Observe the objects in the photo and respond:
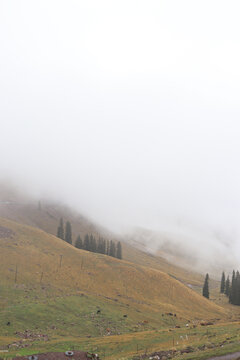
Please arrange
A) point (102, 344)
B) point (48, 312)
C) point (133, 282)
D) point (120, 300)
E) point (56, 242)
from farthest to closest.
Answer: point (56, 242), point (133, 282), point (120, 300), point (48, 312), point (102, 344)

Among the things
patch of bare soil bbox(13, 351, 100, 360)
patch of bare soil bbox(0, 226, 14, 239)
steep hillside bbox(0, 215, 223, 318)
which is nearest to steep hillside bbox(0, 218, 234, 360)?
steep hillside bbox(0, 215, 223, 318)

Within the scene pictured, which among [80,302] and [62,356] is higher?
[62,356]

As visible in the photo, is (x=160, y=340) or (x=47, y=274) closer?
(x=160, y=340)

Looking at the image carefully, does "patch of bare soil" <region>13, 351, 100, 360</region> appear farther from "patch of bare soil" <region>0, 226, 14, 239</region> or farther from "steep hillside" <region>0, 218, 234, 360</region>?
"patch of bare soil" <region>0, 226, 14, 239</region>

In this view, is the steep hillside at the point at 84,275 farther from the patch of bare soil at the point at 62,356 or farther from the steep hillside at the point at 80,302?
the patch of bare soil at the point at 62,356

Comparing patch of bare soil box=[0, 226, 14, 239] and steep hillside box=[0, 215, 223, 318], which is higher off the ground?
patch of bare soil box=[0, 226, 14, 239]

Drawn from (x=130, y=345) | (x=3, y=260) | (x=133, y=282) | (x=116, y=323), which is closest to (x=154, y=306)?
(x=133, y=282)

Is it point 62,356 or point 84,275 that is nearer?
point 62,356

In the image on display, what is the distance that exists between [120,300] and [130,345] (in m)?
36.2

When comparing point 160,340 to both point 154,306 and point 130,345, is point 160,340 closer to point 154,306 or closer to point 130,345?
point 130,345

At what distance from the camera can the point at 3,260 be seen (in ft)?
261

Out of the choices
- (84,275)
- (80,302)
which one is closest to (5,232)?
(84,275)

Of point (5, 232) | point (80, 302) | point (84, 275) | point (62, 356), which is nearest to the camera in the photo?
point (62, 356)

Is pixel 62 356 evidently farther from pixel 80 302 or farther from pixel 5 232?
pixel 5 232
